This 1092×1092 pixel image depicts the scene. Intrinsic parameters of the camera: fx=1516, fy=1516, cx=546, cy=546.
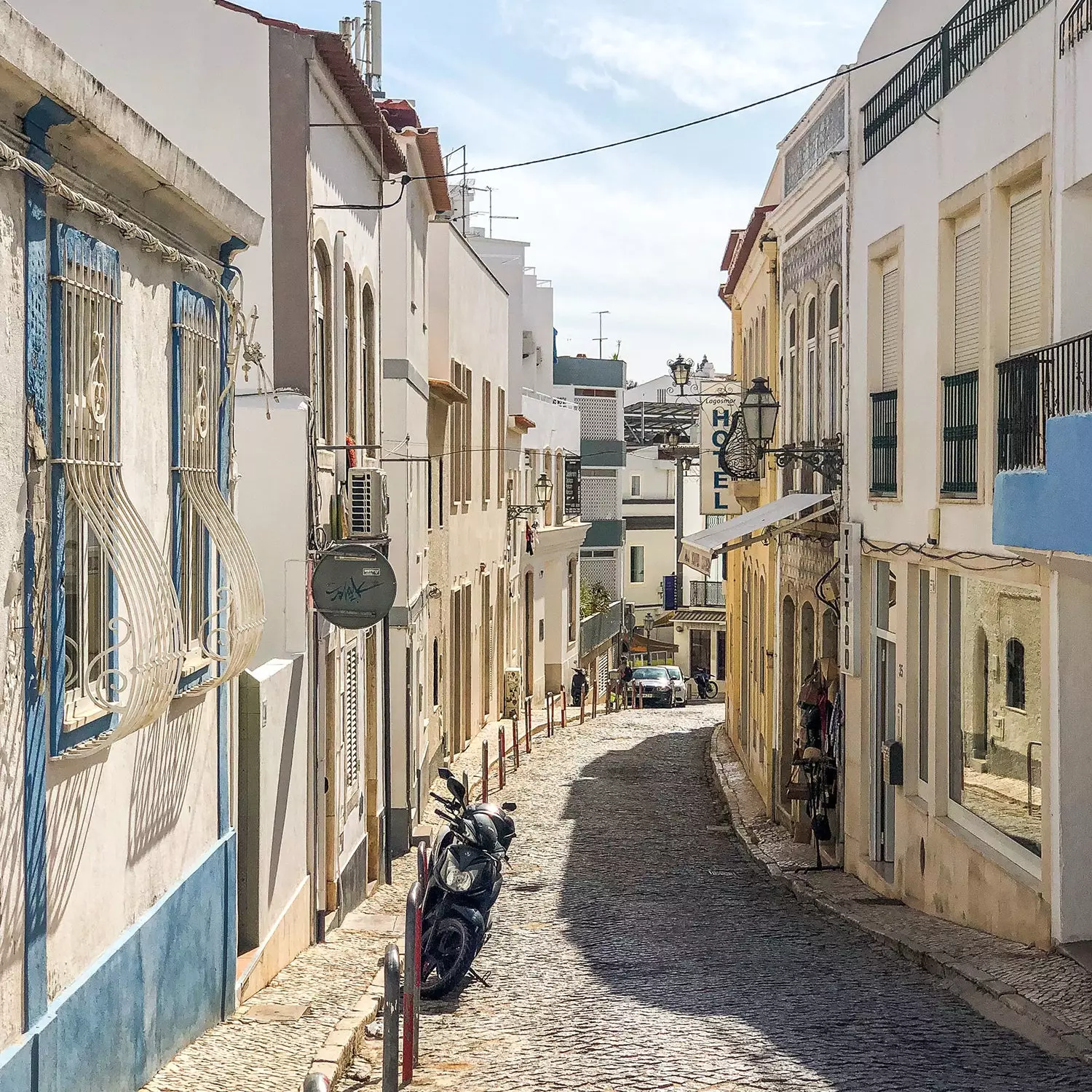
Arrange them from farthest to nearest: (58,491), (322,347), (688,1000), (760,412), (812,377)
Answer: (812,377), (760,412), (322,347), (688,1000), (58,491)

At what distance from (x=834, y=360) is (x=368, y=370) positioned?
522 centimetres

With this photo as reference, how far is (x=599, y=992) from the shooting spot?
9492 mm

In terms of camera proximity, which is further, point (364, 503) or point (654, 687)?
point (654, 687)

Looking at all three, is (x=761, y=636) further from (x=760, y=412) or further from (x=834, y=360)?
(x=834, y=360)

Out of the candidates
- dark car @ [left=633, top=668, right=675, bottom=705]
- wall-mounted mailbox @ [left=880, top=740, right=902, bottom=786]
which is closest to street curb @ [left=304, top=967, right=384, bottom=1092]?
wall-mounted mailbox @ [left=880, top=740, right=902, bottom=786]

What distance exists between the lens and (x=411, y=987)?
7742mm

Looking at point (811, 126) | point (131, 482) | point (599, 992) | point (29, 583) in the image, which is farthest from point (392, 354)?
point (29, 583)

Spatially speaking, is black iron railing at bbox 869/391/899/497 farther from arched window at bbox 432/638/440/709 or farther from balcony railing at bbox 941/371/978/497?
arched window at bbox 432/638/440/709

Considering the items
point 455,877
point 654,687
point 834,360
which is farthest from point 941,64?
point 654,687

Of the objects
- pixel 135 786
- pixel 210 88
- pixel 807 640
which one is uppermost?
pixel 210 88

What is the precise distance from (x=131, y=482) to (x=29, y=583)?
1508 millimetres

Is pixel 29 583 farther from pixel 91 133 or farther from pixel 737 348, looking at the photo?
pixel 737 348

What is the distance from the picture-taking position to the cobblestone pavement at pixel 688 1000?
7277 millimetres

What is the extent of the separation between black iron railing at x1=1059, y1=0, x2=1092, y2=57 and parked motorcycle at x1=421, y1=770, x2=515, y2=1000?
19.5ft
